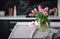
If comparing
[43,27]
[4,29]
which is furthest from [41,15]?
[4,29]

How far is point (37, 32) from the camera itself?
9.32 feet

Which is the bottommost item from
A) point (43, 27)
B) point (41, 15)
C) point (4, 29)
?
point (4, 29)

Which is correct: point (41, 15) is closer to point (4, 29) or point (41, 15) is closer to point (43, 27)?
point (43, 27)

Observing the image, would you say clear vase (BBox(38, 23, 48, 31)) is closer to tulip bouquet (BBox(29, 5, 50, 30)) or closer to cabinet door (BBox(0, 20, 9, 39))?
tulip bouquet (BBox(29, 5, 50, 30))


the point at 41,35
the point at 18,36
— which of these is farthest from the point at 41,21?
the point at 18,36

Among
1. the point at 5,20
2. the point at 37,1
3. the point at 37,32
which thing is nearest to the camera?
the point at 37,32

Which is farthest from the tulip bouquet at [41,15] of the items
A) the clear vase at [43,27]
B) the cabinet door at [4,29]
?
the cabinet door at [4,29]

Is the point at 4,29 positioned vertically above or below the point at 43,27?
below

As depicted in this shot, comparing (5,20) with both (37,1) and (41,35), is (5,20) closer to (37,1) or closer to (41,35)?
(37,1)

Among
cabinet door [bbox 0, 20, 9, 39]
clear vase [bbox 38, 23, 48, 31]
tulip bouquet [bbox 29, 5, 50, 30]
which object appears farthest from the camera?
cabinet door [bbox 0, 20, 9, 39]

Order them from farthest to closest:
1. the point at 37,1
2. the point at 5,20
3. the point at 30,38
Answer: the point at 37,1, the point at 5,20, the point at 30,38

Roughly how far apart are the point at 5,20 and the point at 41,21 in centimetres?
166

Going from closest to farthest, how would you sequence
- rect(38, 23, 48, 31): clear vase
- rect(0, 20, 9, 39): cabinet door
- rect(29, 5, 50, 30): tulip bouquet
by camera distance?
rect(29, 5, 50, 30): tulip bouquet
rect(38, 23, 48, 31): clear vase
rect(0, 20, 9, 39): cabinet door

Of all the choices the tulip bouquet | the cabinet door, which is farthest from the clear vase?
the cabinet door
